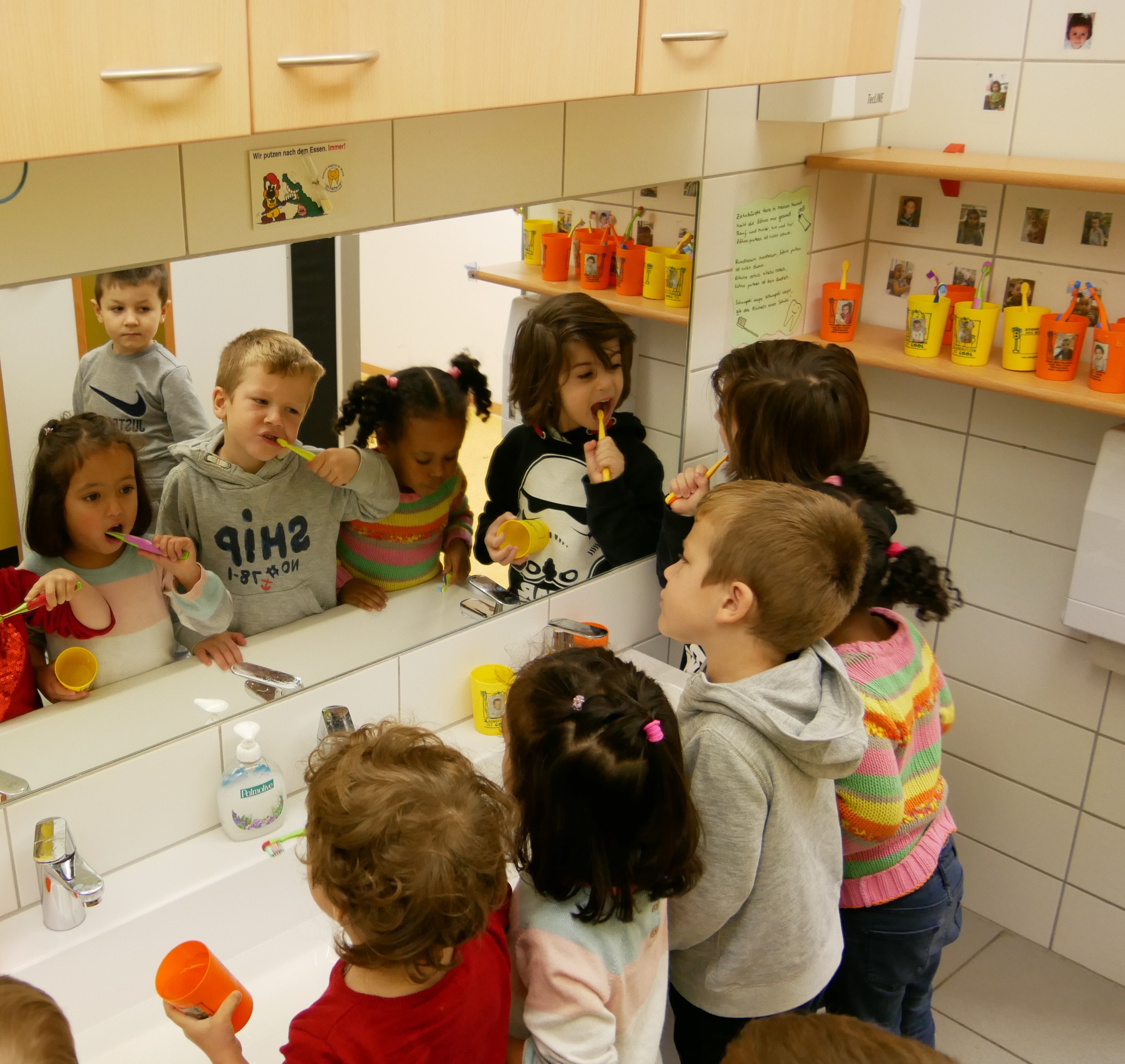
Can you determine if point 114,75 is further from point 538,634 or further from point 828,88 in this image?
point 828,88

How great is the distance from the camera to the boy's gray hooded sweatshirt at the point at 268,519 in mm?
1297

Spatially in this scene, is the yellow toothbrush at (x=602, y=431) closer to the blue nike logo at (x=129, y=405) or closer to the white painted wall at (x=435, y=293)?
the white painted wall at (x=435, y=293)

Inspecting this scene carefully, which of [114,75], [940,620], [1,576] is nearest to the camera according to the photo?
[114,75]

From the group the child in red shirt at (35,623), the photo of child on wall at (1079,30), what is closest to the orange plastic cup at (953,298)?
the photo of child on wall at (1079,30)

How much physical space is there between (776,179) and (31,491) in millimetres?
1259

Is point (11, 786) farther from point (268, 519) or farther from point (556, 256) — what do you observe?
point (556, 256)

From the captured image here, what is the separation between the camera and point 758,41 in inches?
50.8

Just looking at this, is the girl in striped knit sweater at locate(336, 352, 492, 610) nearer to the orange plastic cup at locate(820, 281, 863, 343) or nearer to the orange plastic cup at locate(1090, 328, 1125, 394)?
the orange plastic cup at locate(820, 281, 863, 343)

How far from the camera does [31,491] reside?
1171mm

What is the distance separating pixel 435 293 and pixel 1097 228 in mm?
1139

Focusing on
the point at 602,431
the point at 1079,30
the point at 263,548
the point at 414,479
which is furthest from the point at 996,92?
the point at 263,548

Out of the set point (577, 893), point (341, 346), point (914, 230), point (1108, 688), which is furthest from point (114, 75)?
point (1108, 688)

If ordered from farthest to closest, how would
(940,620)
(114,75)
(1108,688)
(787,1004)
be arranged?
(1108,688)
(940,620)
(787,1004)
(114,75)

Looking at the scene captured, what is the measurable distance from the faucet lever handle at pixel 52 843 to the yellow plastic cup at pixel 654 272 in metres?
1.12
